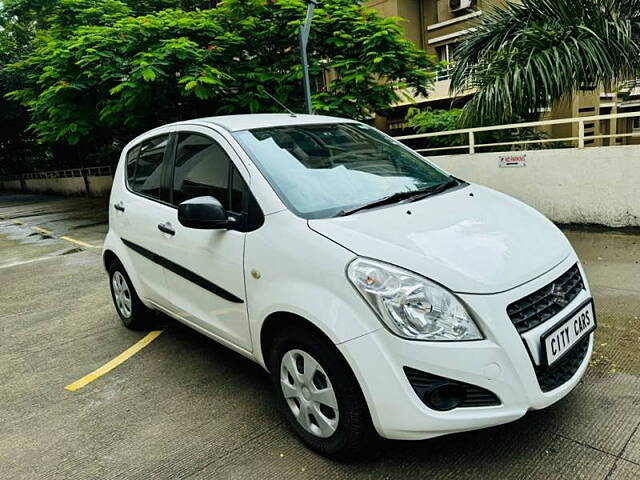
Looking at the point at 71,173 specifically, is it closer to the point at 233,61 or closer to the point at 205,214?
the point at 233,61

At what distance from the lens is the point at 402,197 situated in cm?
291

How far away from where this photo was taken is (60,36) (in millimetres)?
12562

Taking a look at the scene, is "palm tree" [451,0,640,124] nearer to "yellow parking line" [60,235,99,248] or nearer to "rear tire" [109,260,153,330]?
"rear tire" [109,260,153,330]

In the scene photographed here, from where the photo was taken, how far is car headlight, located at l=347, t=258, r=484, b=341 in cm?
211

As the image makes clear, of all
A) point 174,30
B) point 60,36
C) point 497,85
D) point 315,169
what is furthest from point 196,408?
point 60,36

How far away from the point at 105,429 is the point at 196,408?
1.70 feet

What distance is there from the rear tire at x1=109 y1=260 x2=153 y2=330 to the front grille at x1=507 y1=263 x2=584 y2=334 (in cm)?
313

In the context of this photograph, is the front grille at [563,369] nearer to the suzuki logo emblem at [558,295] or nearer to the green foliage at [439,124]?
the suzuki logo emblem at [558,295]

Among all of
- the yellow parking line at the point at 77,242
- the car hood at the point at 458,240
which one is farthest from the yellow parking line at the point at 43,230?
the car hood at the point at 458,240

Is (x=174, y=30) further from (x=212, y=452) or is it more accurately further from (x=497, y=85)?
(x=212, y=452)

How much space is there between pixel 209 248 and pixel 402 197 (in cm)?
114

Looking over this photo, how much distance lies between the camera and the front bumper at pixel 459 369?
2.07m

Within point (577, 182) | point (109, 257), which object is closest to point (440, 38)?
point (577, 182)

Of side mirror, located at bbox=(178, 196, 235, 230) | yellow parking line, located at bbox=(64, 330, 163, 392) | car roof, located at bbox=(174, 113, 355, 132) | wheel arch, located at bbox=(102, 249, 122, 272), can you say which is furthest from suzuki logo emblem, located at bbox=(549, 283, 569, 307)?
wheel arch, located at bbox=(102, 249, 122, 272)
